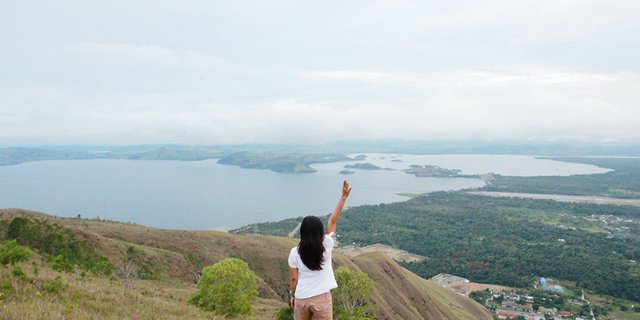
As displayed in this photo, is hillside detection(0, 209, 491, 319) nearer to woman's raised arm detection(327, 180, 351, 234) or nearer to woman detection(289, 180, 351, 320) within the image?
woman detection(289, 180, 351, 320)

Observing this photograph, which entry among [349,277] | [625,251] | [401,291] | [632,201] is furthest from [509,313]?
[632,201]

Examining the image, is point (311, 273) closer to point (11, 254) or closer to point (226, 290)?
point (226, 290)

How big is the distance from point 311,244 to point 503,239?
120 metres

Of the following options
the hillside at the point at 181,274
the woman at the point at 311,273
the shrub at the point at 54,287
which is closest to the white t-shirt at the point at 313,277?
the woman at the point at 311,273

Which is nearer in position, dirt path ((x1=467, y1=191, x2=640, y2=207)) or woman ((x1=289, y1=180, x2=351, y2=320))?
woman ((x1=289, y1=180, x2=351, y2=320))

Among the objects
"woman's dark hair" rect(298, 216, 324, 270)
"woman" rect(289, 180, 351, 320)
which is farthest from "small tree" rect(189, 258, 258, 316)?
"woman's dark hair" rect(298, 216, 324, 270)

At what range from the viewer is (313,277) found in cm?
502

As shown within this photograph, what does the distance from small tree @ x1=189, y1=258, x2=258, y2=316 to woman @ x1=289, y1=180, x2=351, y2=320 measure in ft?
38.5

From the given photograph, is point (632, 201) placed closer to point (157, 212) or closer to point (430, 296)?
point (430, 296)

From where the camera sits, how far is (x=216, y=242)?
40.9m

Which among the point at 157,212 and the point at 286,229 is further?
the point at 157,212

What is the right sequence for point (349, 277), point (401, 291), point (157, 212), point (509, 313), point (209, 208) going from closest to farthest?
point (349, 277)
point (401, 291)
point (509, 313)
point (157, 212)
point (209, 208)

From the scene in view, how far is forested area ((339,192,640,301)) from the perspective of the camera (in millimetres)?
80938

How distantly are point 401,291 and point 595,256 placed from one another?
70748 millimetres
